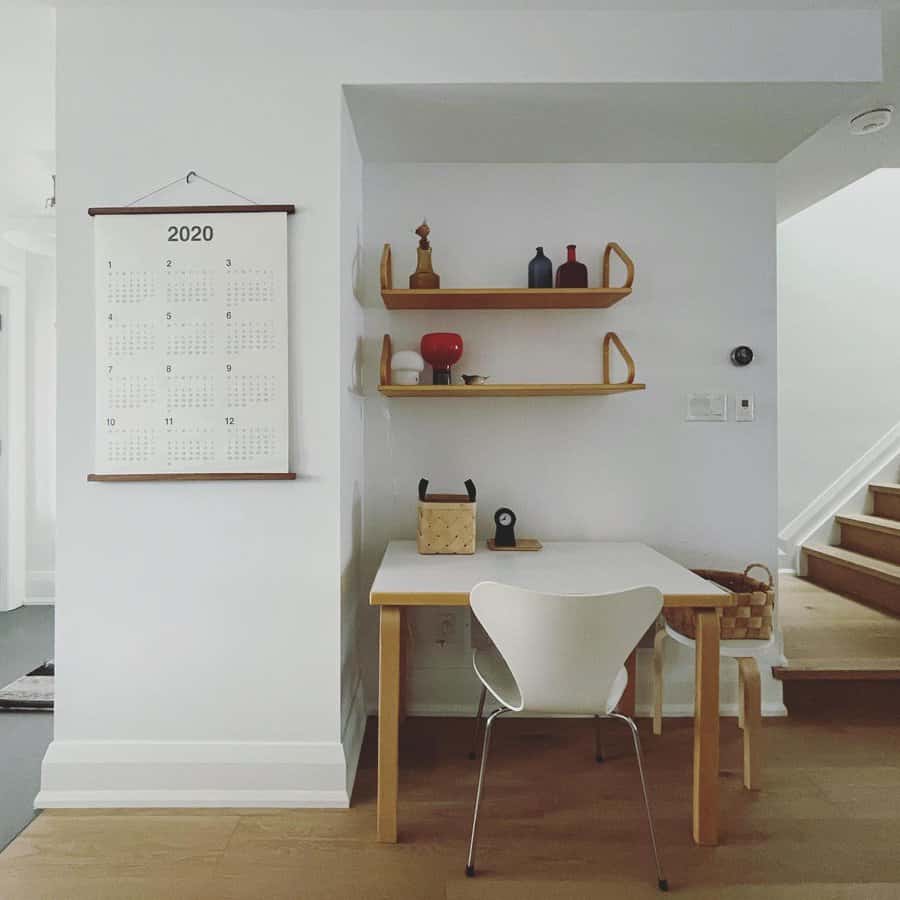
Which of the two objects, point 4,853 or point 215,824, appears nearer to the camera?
point 4,853

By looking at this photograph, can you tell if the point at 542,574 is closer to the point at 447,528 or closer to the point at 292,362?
the point at 447,528

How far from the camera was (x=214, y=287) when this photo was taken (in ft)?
6.66

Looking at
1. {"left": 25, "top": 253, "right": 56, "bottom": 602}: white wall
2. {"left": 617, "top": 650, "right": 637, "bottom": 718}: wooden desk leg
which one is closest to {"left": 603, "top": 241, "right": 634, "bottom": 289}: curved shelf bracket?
{"left": 617, "top": 650, "right": 637, "bottom": 718}: wooden desk leg

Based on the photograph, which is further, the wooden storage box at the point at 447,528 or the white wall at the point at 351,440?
the wooden storage box at the point at 447,528

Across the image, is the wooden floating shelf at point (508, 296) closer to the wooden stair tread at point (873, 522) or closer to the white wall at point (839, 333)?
the wooden stair tread at point (873, 522)

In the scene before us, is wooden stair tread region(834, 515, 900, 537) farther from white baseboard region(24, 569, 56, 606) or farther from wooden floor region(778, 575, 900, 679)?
white baseboard region(24, 569, 56, 606)

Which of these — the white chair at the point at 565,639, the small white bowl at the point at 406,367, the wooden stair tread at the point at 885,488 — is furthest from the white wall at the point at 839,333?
the white chair at the point at 565,639

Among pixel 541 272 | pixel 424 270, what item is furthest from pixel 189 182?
pixel 541 272

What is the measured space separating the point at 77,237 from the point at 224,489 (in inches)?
34.5

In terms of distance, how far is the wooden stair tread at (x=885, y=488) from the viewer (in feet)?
12.8

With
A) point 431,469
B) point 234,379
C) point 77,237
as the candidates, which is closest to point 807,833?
point 431,469

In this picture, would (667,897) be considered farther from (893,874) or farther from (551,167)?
(551,167)

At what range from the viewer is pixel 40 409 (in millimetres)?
4250

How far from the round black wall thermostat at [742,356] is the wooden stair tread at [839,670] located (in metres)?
1.22
